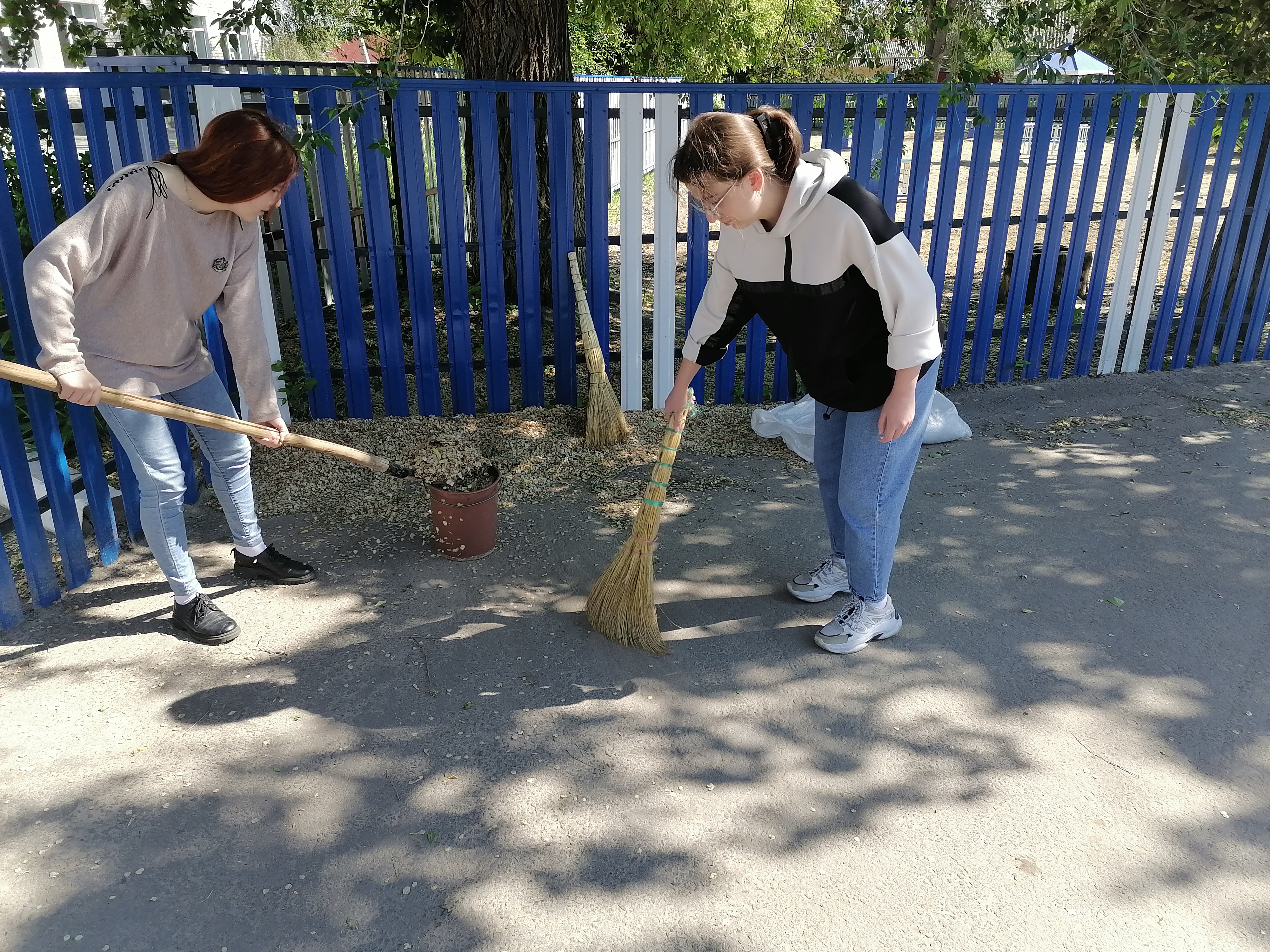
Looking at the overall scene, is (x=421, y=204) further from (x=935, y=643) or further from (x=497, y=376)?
(x=935, y=643)

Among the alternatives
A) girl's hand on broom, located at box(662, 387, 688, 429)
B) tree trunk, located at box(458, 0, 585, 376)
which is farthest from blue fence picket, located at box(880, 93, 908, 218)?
girl's hand on broom, located at box(662, 387, 688, 429)

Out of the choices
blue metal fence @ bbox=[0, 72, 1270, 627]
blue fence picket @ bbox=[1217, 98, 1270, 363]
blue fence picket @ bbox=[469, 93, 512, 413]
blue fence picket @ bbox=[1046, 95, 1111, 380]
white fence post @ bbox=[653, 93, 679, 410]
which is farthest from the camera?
blue fence picket @ bbox=[1217, 98, 1270, 363]

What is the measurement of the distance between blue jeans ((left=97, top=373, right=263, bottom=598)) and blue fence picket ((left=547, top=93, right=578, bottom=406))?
2.25 m

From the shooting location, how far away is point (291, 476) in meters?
→ 4.59

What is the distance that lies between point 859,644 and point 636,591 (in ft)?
2.67

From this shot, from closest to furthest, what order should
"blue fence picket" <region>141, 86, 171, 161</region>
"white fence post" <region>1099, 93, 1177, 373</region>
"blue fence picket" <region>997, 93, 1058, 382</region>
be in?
"blue fence picket" <region>141, 86, 171, 161</region> → "blue fence picket" <region>997, 93, 1058, 382</region> → "white fence post" <region>1099, 93, 1177, 373</region>

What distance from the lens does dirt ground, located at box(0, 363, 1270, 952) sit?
236 cm

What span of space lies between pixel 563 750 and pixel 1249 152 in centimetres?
593

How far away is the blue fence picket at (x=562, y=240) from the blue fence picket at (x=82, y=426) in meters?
2.22

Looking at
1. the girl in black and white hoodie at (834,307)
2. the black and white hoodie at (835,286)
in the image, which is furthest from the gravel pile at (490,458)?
the black and white hoodie at (835,286)

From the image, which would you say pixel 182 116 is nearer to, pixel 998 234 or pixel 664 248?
pixel 664 248

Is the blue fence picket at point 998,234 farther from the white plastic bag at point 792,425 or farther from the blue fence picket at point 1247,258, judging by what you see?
the blue fence picket at point 1247,258

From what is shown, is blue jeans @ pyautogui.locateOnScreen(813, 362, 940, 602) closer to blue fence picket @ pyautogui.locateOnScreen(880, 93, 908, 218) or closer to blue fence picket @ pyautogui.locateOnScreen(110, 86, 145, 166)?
blue fence picket @ pyautogui.locateOnScreen(880, 93, 908, 218)

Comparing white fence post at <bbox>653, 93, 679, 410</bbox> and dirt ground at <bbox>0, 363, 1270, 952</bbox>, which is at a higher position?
white fence post at <bbox>653, 93, 679, 410</bbox>
